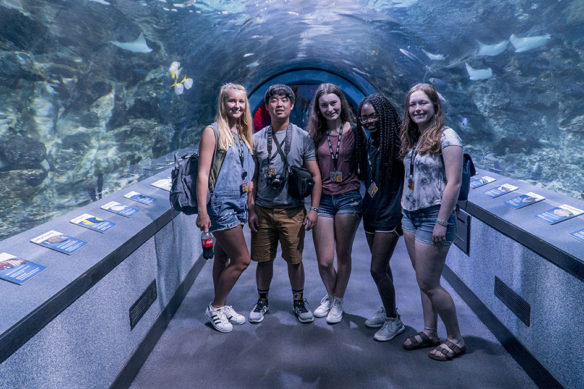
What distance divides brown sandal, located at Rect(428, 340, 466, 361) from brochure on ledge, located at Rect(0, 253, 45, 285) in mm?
2630

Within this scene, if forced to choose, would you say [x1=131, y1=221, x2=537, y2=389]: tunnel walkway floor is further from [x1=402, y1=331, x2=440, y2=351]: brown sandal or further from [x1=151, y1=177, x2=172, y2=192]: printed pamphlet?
[x1=151, y1=177, x2=172, y2=192]: printed pamphlet

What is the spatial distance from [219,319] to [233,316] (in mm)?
166

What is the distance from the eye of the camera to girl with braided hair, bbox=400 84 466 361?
240 centimetres

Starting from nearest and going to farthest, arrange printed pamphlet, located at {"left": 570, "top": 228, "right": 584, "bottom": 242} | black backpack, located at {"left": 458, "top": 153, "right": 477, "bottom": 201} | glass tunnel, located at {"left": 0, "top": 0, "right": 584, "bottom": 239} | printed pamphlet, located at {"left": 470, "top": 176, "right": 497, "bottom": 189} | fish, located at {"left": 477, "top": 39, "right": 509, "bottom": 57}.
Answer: printed pamphlet, located at {"left": 570, "top": 228, "right": 584, "bottom": 242}, black backpack, located at {"left": 458, "top": 153, "right": 477, "bottom": 201}, printed pamphlet, located at {"left": 470, "top": 176, "right": 497, "bottom": 189}, glass tunnel, located at {"left": 0, "top": 0, "right": 584, "bottom": 239}, fish, located at {"left": 477, "top": 39, "right": 509, "bottom": 57}

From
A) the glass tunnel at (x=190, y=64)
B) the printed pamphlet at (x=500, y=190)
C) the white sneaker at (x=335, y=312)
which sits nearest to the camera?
the white sneaker at (x=335, y=312)

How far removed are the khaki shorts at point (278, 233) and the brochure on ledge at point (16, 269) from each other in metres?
1.72

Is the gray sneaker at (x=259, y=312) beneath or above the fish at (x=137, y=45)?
beneath

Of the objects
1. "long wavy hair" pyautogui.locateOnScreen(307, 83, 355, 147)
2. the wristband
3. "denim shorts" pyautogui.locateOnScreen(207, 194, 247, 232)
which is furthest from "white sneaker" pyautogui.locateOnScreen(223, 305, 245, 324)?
the wristband

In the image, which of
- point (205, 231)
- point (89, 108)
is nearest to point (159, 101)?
point (89, 108)

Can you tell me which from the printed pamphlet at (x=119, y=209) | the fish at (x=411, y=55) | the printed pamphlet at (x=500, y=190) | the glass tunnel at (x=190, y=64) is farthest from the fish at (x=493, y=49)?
the printed pamphlet at (x=119, y=209)

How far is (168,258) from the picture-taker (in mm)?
3600

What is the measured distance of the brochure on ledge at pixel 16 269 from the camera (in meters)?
1.75

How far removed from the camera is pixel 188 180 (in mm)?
2998

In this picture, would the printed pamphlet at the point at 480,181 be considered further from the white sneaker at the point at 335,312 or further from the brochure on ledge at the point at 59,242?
the brochure on ledge at the point at 59,242
